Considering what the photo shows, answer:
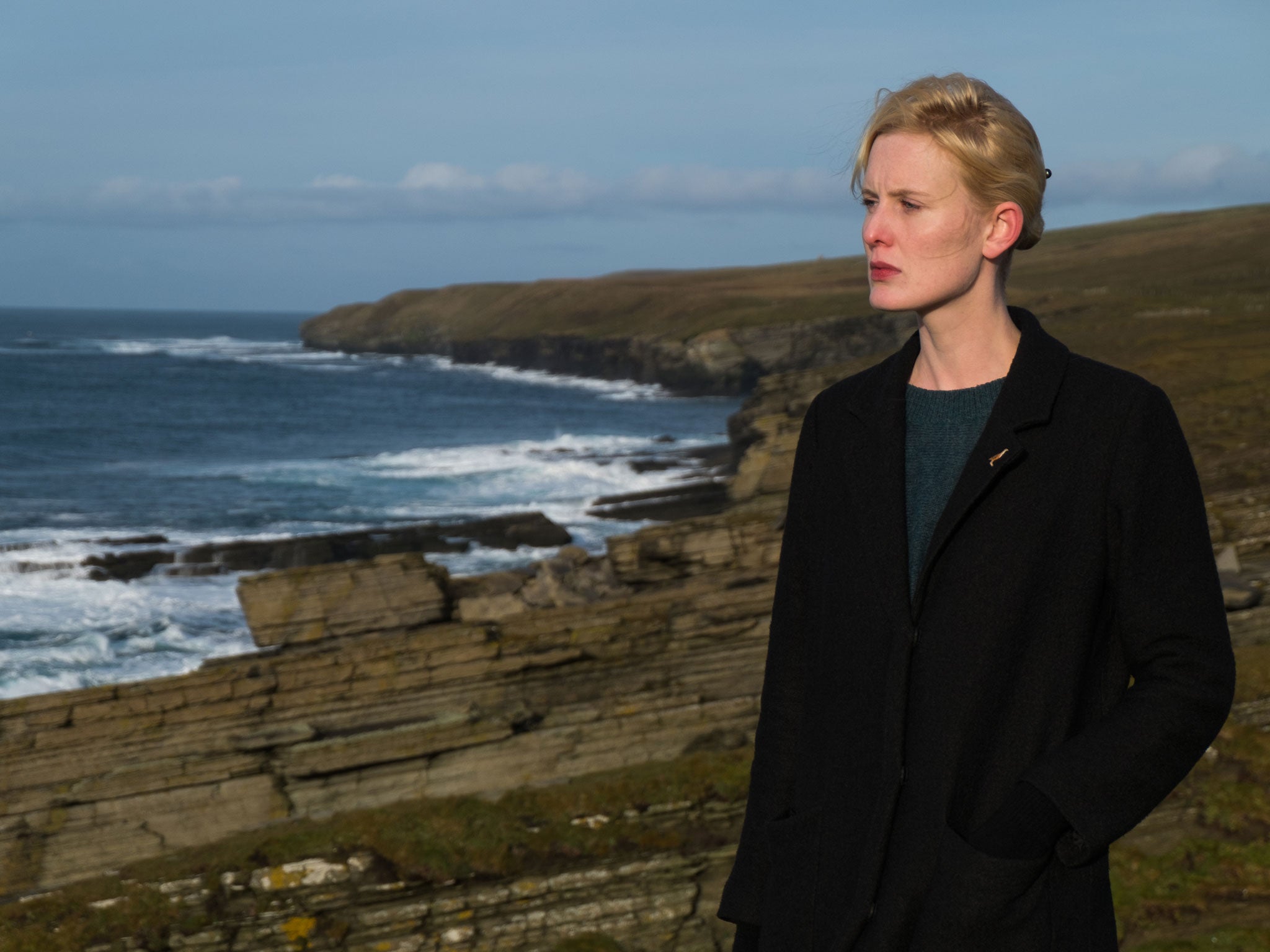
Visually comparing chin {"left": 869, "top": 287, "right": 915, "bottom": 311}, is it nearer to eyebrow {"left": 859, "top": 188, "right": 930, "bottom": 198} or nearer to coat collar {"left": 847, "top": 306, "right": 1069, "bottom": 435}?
coat collar {"left": 847, "top": 306, "right": 1069, "bottom": 435}

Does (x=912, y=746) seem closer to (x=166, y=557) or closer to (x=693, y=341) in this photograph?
(x=166, y=557)

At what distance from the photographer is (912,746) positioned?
2623mm

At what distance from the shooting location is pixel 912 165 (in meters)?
2.59

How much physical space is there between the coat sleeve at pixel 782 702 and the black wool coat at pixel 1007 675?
0.02 meters

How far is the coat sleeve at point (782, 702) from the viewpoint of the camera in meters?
2.90

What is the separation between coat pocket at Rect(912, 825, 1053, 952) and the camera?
2373 millimetres

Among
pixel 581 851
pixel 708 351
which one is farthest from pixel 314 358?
pixel 581 851

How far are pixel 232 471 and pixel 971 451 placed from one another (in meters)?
54.4

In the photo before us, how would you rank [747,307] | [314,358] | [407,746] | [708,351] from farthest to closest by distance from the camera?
[314,358]
[747,307]
[708,351]
[407,746]

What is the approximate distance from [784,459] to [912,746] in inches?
884

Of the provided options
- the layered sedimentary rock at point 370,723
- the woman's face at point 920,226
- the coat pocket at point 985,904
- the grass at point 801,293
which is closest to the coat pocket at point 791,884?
the coat pocket at point 985,904

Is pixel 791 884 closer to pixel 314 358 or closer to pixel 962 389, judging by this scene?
pixel 962 389

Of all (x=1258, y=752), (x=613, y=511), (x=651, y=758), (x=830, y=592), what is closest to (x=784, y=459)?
(x=613, y=511)

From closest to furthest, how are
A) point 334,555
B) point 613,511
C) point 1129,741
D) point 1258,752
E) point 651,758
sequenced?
1. point 1129,741
2. point 1258,752
3. point 651,758
4. point 334,555
5. point 613,511
